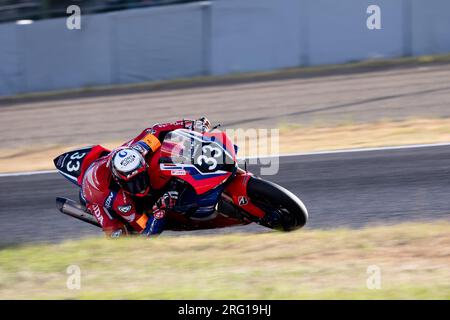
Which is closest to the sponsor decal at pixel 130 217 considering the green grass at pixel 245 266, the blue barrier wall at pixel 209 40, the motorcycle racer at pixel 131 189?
the motorcycle racer at pixel 131 189

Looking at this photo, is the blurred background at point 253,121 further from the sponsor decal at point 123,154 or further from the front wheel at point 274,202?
the sponsor decal at point 123,154

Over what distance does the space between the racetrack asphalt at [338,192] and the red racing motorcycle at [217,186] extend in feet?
2.34

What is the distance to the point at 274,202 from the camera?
654 centimetres

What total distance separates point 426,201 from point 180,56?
11.2 meters

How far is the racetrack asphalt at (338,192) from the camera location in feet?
25.2

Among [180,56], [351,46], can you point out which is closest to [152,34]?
[180,56]

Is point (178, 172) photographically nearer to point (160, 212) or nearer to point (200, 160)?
point (200, 160)

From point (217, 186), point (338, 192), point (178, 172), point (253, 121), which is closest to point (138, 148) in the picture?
point (178, 172)

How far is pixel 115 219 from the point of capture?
6.95 meters

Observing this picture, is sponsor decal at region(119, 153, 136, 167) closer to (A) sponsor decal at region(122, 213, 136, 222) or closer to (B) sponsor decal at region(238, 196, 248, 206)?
(A) sponsor decal at region(122, 213, 136, 222)

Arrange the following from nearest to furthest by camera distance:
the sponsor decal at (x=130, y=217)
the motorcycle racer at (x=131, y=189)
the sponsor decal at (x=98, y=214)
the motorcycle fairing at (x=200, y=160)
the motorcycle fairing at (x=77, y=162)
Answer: the motorcycle fairing at (x=200, y=160)
the motorcycle racer at (x=131, y=189)
the sponsor decal at (x=130, y=217)
the sponsor decal at (x=98, y=214)
the motorcycle fairing at (x=77, y=162)

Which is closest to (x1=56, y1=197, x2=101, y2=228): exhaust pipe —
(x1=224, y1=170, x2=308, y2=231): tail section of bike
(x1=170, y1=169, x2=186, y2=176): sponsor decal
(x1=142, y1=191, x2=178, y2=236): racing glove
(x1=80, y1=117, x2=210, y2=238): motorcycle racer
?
(x1=80, y1=117, x2=210, y2=238): motorcycle racer

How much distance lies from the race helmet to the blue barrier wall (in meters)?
11.4

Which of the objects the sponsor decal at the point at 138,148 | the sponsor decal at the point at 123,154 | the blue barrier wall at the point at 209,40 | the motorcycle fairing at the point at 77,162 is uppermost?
the blue barrier wall at the point at 209,40
